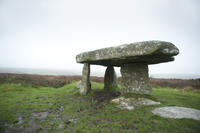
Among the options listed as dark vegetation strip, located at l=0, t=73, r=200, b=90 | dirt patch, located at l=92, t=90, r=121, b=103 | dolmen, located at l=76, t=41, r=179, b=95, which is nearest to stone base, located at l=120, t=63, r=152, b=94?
dolmen, located at l=76, t=41, r=179, b=95

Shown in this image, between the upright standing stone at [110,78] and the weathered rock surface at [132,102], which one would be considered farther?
the upright standing stone at [110,78]

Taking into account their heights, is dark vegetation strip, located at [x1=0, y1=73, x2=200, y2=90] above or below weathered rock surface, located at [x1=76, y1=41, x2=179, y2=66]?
below

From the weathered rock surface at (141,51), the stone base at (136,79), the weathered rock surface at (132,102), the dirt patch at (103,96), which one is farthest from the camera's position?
the dirt patch at (103,96)

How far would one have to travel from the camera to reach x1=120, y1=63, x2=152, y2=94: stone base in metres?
6.11

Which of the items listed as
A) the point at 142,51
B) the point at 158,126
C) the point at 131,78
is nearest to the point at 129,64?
the point at 131,78

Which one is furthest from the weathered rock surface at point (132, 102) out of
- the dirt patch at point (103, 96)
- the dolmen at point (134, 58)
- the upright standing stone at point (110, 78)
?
the upright standing stone at point (110, 78)

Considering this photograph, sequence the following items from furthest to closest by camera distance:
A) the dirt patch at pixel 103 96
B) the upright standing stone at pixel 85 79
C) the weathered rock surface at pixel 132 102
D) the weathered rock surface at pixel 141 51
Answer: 1. the upright standing stone at pixel 85 79
2. the dirt patch at pixel 103 96
3. the weathered rock surface at pixel 132 102
4. the weathered rock surface at pixel 141 51

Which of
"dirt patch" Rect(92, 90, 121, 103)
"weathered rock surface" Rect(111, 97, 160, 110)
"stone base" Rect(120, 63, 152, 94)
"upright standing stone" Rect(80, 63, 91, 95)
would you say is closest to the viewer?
"weathered rock surface" Rect(111, 97, 160, 110)

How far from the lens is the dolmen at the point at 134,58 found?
4.20 meters

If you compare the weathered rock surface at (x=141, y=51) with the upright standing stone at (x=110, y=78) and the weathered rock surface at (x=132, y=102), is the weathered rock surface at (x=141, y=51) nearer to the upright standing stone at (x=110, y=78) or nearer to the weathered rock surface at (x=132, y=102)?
the weathered rock surface at (x=132, y=102)

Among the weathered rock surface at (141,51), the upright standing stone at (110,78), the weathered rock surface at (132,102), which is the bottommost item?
the weathered rock surface at (132,102)

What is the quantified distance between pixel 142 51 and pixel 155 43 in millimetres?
574

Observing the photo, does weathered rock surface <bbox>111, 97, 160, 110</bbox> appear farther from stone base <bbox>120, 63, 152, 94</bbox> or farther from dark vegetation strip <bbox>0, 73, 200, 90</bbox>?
dark vegetation strip <bbox>0, 73, 200, 90</bbox>

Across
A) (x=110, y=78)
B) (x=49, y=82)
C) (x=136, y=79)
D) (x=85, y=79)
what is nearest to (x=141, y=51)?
(x=136, y=79)
